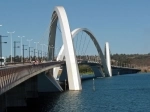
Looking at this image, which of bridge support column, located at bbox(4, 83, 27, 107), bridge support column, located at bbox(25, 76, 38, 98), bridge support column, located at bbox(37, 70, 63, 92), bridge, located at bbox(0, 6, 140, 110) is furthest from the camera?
bridge support column, located at bbox(37, 70, 63, 92)

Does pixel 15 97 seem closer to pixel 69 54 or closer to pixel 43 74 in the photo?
pixel 43 74

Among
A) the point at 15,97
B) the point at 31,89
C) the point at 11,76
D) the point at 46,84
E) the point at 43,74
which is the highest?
the point at 43,74

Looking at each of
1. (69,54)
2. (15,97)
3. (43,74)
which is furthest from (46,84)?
(15,97)

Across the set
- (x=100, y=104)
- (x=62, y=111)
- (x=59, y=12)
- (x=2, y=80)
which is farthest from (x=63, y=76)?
(x=2, y=80)

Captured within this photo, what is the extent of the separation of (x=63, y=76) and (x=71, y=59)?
43805 mm

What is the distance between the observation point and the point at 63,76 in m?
136

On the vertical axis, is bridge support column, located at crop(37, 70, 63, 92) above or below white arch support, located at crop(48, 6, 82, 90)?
below

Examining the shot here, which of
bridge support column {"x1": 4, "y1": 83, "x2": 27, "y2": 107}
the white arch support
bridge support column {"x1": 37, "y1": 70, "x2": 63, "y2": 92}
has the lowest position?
bridge support column {"x1": 4, "y1": 83, "x2": 27, "y2": 107}

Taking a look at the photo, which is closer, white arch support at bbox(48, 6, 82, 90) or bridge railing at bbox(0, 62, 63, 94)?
bridge railing at bbox(0, 62, 63, 94)

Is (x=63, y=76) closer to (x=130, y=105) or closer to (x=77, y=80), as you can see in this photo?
Result: (x=77, y=80)

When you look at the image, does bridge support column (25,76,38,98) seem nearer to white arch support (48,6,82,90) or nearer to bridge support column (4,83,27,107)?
white arch support (48,6,82,90)

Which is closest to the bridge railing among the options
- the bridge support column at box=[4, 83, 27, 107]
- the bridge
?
the bridge

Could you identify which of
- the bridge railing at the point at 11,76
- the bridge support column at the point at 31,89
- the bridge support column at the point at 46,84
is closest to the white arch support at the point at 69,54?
the bridge support column at the point at 46,84

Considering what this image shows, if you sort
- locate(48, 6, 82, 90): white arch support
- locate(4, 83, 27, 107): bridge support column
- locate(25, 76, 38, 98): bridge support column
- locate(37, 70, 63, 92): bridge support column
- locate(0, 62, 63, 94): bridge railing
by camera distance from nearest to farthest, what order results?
1. locate(0, 62, 63, 94): bridge railing
2. locate(4, 83, 27, 107): bridge support column
3. locate(25, 76, 38, 98): bridge support column
4. locate(48, 6, 82, 90): white arch support
5. locate(37, 70, 63, 92): bridge support column
